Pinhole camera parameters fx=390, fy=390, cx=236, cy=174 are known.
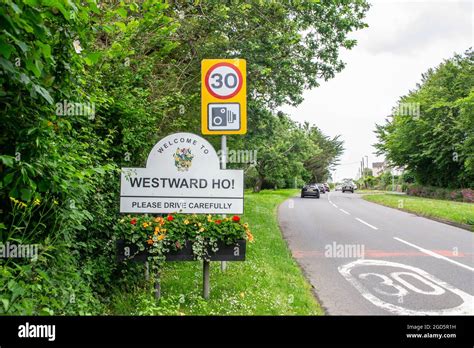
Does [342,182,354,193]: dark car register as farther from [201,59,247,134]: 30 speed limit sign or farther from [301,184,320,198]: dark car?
[201,59,247,134]: 30 speed limit sign

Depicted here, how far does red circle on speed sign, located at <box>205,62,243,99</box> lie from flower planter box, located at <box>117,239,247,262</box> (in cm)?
233

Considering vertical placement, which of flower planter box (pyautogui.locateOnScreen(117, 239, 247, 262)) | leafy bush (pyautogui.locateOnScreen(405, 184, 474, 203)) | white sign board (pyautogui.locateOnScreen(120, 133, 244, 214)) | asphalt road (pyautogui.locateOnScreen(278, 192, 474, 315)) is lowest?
asphalt road (pyautogui.locateOnScreen(278, 192, 474, 315))

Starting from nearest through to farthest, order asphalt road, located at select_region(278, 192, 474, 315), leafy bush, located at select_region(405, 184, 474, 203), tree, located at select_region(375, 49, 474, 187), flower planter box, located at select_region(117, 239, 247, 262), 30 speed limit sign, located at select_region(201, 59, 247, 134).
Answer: flower planter box, located at select_region(117, 239, 247, 262) → asphalt road, located at select_region(278, 192, 474, 315) → 30 speed limit sign, located at select_region(201, 59, 247, 134) → leafy bush, located at select_region(405, 184, 474, 203) → tree, located at select_region(375, 49, 474, 187)

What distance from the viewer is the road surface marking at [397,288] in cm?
518

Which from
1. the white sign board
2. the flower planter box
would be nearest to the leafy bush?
the white sign board

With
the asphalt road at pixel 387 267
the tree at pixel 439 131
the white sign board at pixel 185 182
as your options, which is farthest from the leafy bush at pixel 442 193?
the white sign board at pixel 185 182

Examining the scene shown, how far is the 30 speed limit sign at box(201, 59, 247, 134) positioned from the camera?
5.88 meters

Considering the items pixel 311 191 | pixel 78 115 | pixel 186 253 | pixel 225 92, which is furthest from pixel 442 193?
pixel 78 115

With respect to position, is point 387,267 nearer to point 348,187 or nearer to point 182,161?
point 182,161

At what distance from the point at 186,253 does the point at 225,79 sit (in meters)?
2.69

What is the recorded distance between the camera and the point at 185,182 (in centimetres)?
532

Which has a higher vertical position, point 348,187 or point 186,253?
point 186,253

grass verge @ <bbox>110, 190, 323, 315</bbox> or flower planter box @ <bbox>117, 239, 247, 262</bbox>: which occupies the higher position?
flower planter box @ <bbox>117, 239, 247, 262</bbox>
